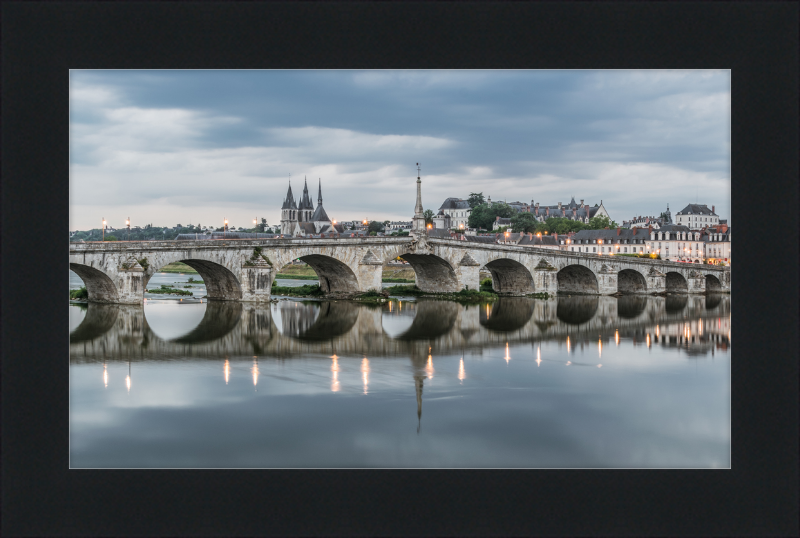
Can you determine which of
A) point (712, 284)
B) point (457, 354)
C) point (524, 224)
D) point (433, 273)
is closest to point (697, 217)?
point (524, 224)

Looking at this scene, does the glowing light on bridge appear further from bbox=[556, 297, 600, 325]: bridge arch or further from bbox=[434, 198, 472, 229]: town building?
bbox=[434, 198, 472, 229]: town building

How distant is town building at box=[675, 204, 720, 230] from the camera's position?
86625 millimetres

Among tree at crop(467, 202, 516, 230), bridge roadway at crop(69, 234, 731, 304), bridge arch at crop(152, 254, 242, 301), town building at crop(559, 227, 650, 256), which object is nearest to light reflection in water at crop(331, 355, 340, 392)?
bridge roadway at crop(69, 234, 731, 304)

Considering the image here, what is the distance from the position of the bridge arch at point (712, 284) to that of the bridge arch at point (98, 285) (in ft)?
157

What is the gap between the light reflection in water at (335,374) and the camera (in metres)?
17.3

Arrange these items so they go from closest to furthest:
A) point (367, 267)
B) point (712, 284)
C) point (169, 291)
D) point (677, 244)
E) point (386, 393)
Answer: point (386, 393)
point (367, 267)
point (169, 291)
point (712, 284)
point (677, 244)

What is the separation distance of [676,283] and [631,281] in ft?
13.4

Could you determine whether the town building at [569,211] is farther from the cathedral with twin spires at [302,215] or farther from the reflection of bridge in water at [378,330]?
the reflection of bridge in water at [378,330]

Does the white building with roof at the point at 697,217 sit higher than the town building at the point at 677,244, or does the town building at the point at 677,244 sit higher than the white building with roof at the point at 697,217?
the white building with roof at the point at 697,217

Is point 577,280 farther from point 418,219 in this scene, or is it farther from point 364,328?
point 364,328

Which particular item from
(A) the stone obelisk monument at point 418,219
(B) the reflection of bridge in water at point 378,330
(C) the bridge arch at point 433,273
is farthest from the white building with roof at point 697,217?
(A) the stone obelisk monument at point 418,219

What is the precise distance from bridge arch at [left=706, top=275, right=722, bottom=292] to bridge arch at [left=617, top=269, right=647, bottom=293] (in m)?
8.22

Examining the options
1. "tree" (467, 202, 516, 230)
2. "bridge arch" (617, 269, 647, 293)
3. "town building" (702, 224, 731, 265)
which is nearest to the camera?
"bridge arch" (617, 269, 647, 293)

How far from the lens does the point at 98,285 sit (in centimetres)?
3216
